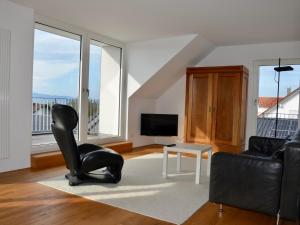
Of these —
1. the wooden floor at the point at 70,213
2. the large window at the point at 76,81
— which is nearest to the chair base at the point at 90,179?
the wooden floor at the point at 70,213

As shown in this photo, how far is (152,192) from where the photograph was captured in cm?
335

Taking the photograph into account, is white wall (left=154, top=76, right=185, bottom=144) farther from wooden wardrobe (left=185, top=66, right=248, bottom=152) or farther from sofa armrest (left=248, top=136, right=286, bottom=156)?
sofa armrest (left=248, top=136, right=286, bottom=156)

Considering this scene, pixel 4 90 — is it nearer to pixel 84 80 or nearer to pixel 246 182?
pixel 84 80

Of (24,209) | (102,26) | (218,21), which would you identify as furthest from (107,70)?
(24,209)

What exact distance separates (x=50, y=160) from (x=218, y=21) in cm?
352

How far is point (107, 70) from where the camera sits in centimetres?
631

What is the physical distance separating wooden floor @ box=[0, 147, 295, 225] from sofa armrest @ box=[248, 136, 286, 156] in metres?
1.56

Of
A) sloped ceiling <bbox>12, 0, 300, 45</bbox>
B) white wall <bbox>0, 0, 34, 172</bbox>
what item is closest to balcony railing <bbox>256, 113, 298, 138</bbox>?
sloped ceiling <bbox>12, 0, 300, 45</bbox>

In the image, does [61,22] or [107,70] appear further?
[107,70]

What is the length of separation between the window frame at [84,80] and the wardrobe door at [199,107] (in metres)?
1.49

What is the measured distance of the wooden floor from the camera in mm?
2471

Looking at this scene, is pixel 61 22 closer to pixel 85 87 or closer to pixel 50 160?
pixel 85 87

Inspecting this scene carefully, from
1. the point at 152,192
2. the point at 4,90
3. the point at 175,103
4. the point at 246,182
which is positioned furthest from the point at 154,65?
the point at 246,182

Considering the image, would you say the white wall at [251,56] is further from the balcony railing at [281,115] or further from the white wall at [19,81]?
the white wall at [19,81]
